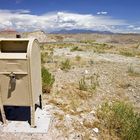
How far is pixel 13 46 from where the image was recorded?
5680mm

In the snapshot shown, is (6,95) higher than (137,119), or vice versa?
(6,95)

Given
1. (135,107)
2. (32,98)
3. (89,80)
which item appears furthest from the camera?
(89,80)

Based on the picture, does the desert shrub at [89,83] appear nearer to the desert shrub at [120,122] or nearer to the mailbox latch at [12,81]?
the desert shrub at [120,122]

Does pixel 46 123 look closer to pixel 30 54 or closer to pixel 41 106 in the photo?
pixel 41 106

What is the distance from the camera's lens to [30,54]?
16.1 feet

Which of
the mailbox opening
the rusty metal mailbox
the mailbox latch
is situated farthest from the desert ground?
the mailbox opening

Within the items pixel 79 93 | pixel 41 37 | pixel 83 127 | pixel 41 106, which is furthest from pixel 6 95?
pixel 41 37

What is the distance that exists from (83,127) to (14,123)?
4.76 feet

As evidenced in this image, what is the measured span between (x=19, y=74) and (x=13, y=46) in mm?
890

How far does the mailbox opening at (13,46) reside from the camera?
221 inches

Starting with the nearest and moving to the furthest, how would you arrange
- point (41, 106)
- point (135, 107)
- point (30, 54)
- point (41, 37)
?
point (30, 54) → point (41, 106) → point (135, 107) → point (41, 37)

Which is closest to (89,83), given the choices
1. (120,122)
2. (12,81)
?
(120,122)

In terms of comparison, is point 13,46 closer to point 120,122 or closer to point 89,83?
point 120,122

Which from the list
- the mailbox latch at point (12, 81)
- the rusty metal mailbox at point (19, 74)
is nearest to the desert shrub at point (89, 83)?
the rusty metal mailbox at point (19, 74)
